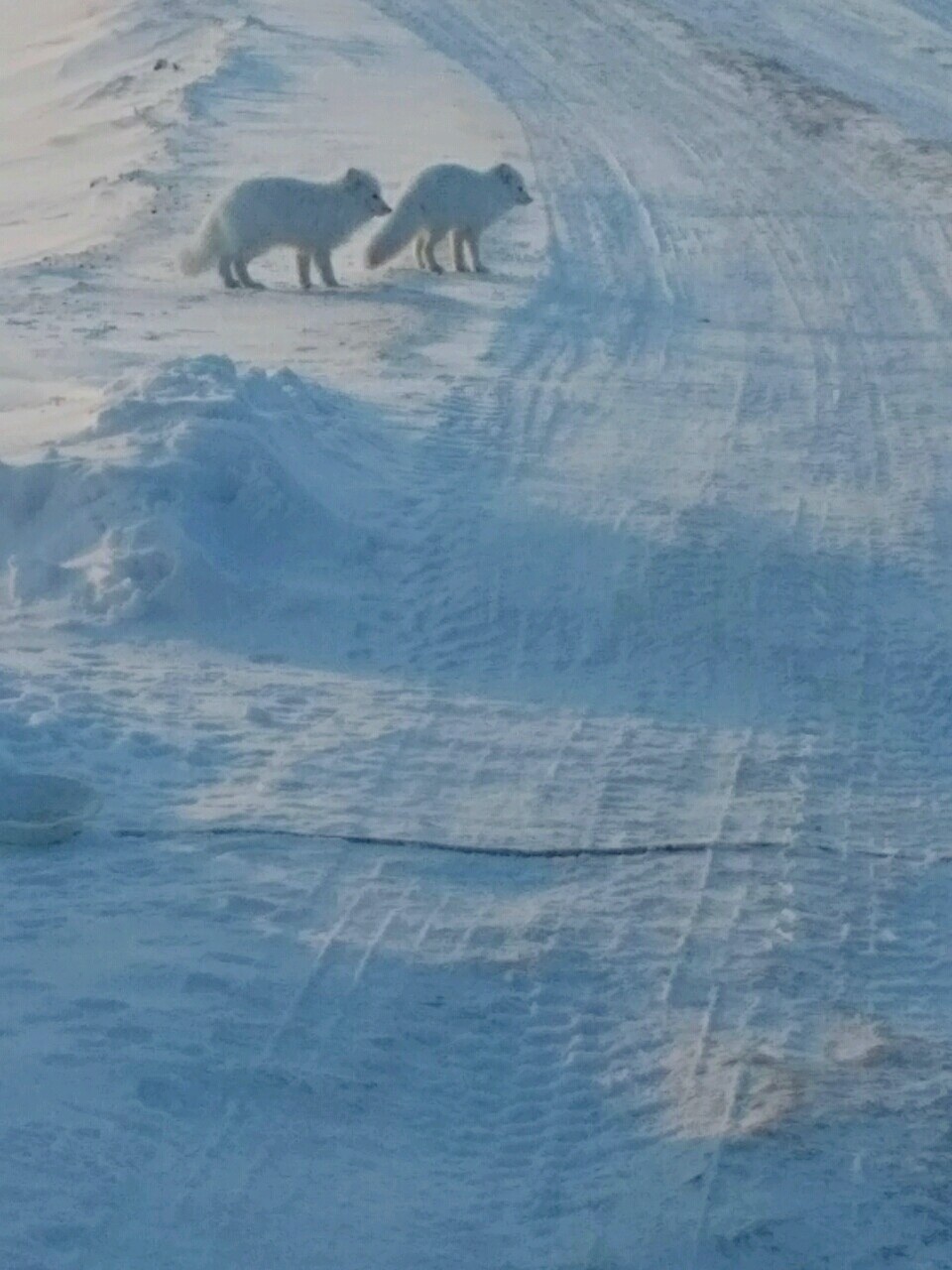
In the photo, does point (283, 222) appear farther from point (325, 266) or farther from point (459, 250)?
point (459, 250)

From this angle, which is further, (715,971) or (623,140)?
(623,140)

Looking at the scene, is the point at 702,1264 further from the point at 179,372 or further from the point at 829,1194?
the point at 179,372

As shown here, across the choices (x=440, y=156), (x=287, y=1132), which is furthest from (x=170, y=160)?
(x=287, y=1132)

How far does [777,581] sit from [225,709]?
2.41m

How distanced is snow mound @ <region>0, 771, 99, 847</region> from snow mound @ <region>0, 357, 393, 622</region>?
5.56 ft

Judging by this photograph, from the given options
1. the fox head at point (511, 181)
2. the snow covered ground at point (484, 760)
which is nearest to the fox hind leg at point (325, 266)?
the snow covered ground at point (484, 760)

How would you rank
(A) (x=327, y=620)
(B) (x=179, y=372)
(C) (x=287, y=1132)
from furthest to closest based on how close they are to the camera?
(B) (x=179, y=372) < (A) (x=327, y=620) < (C) (x=287, y=1132)

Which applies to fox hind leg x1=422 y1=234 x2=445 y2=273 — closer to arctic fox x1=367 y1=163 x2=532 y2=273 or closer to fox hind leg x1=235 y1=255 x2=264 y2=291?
arctic fox x1=367 y1=163 x2=532 y2=273

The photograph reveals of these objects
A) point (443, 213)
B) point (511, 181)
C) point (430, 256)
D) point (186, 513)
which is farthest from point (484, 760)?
point (511, 181)

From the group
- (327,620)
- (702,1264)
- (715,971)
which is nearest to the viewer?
(702,1264)

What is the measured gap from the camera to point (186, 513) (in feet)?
29.6

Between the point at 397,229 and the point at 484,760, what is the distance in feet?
27.7

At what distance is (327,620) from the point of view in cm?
Result: 857

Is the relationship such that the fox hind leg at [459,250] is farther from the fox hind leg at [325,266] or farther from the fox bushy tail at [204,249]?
the fox bushy tail at [204,249]
